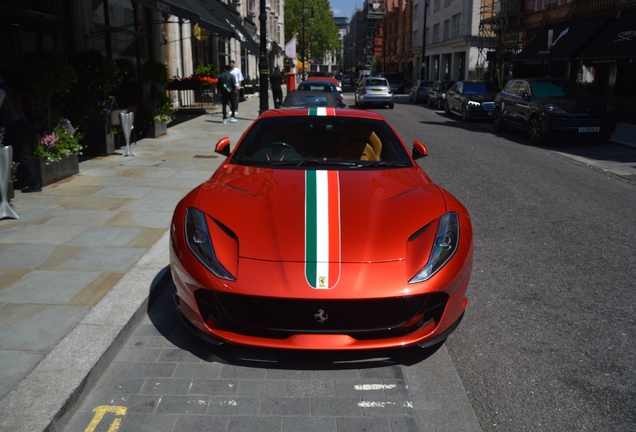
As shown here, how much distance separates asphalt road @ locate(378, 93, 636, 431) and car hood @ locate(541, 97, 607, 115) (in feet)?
17.0

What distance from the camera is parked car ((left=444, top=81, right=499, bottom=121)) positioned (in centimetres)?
2192

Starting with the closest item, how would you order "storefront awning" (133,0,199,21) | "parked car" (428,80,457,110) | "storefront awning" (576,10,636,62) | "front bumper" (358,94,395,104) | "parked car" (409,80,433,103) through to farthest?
"storefront awning" (133,0,199,21) → "storefront awning" (576,10,636,62) → "parked car" (428,80,457,110) → "front bumper" (358,94,395,104) → "parked car" (409,80,433,103)

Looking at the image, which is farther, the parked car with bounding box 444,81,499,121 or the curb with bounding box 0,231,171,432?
the parked car with bounding box 444,81,499,121

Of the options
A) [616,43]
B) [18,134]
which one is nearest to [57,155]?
[18,134]

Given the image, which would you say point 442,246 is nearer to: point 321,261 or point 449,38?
point 321,261

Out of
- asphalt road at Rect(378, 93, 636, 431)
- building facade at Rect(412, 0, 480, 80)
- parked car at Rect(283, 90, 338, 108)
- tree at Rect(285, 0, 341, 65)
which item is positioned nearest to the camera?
asphalt road at Rect(378, 93, 636, 431)

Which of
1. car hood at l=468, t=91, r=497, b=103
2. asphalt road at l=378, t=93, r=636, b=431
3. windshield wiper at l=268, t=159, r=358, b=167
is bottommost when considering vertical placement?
asphalt road at l=378, t=93, r=636, b=431

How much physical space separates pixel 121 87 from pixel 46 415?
1224 cm

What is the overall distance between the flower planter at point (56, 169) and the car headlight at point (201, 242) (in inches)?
218

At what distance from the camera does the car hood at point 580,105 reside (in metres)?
14.6

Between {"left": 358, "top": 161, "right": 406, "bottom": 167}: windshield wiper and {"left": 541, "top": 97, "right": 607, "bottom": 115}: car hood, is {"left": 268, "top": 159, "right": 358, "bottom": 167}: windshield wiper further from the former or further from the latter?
{"left": 541, "top": 97, "right": 607, "bottom": 115}: car hood

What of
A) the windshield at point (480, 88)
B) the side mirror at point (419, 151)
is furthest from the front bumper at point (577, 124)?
the side mirror at point (419, 151)

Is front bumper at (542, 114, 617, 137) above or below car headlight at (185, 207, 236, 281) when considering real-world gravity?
below

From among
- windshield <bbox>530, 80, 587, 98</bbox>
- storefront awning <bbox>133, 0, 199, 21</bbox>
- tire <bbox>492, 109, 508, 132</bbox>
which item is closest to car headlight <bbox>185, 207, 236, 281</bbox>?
storefront awning <bbox>133, 0, 199, 21</bbox>
